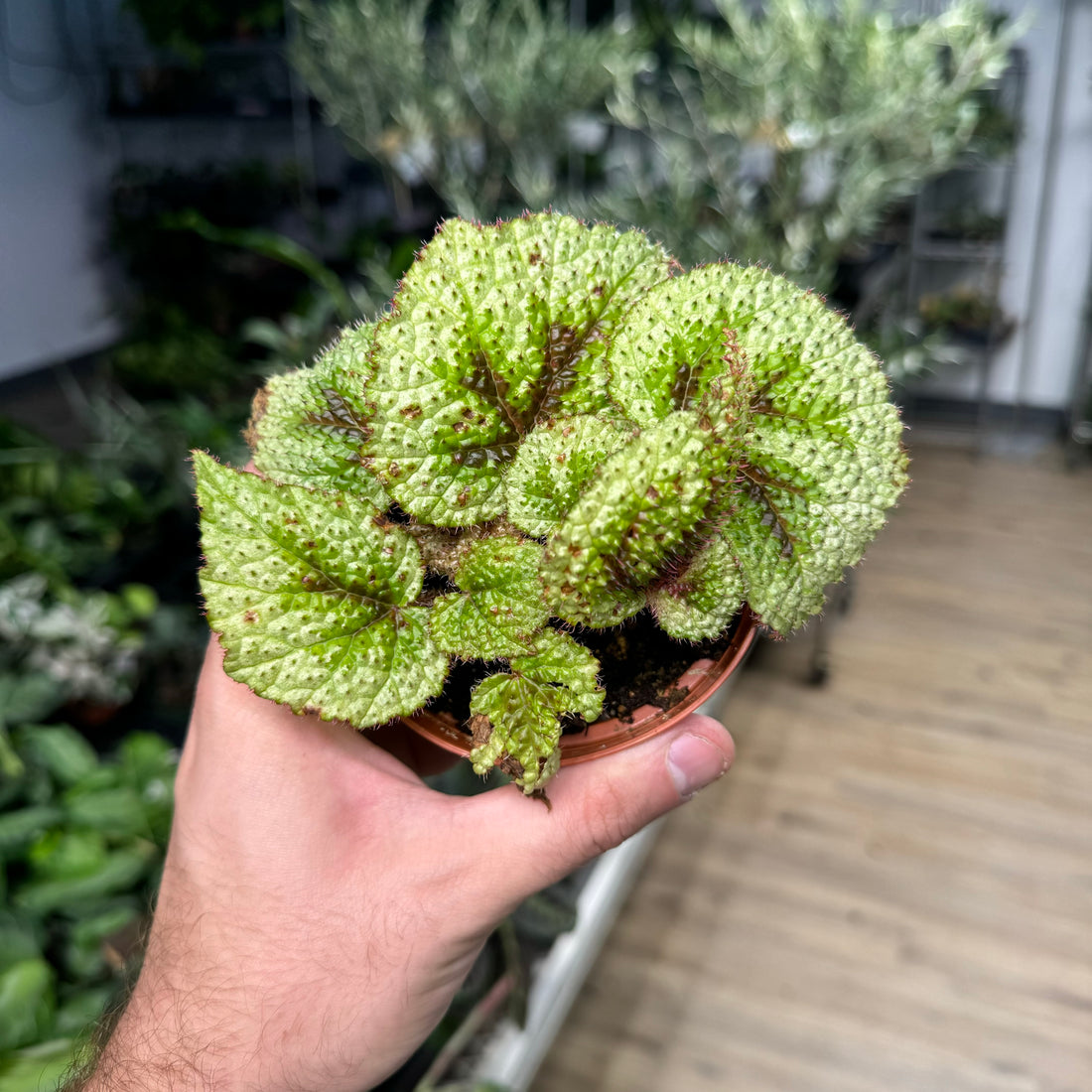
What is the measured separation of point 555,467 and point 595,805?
0.24m

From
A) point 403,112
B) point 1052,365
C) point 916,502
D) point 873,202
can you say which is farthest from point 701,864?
point 1052,365

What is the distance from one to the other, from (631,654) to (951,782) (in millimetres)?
2090

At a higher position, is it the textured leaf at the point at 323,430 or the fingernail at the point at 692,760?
the textured leaf at the point at 323,430

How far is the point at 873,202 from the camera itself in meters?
A: 2.34

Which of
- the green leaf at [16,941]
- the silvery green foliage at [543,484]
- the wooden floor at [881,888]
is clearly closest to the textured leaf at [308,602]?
the silvery green foliage at [543,484]

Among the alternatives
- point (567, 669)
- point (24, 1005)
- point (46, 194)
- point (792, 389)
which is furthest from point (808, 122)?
point (24, 1005)

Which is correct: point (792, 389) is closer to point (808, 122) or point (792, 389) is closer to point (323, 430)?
point (323, 430)

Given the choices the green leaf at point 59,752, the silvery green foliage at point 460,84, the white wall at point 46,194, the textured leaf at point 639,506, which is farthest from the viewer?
the silvery green foliage at point 460,84

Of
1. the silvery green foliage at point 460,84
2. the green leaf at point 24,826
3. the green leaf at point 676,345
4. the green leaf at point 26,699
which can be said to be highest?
the silvery green foliage at point 460,84

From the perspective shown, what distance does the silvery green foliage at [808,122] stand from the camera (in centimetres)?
218

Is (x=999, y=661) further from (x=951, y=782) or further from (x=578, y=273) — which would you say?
(x=578, y=273)

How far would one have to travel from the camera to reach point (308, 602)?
1.81 feet

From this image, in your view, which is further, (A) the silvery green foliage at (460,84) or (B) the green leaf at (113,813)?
(A) the silvery green foliage at (460,84)

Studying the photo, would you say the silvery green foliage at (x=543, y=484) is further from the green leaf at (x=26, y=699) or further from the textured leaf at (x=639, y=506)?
the green leaf at (x=26, y=699)
